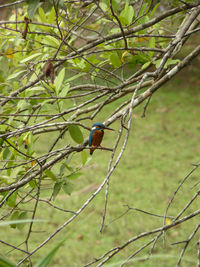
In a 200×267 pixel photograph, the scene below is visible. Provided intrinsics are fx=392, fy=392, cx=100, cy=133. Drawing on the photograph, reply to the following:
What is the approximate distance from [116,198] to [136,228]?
1055 millimetres

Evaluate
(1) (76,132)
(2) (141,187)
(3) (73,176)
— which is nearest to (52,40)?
(1) (76,132)

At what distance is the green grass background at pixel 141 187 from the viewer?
4.68 metres

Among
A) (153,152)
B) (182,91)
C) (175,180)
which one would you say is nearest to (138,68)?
(175,180)

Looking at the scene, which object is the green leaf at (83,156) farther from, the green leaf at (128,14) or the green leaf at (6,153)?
the green leaf at (128,14)

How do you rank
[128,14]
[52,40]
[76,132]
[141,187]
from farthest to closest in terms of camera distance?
[141,187], [52,40], [128,14], [76,132]

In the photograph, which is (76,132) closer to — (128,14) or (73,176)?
(73,176)

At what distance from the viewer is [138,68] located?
2285 millimetres

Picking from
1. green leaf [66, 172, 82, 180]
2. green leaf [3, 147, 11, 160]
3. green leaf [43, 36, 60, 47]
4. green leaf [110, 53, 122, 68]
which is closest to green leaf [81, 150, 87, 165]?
green leaf [66, 172, 82, 180]

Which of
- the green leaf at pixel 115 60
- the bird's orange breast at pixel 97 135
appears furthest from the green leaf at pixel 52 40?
the bird's orange breast at pixel 97 135

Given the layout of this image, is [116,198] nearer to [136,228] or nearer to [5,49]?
[136,228]

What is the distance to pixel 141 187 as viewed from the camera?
638 centimetres

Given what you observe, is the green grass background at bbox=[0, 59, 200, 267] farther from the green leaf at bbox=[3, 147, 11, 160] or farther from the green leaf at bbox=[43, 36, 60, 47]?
the green leaf at bbox=[43, 36, 60, 47]

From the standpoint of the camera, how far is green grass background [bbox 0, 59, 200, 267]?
15.4 feet

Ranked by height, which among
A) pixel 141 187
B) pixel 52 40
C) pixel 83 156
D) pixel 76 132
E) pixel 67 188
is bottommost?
pixel 141 187
